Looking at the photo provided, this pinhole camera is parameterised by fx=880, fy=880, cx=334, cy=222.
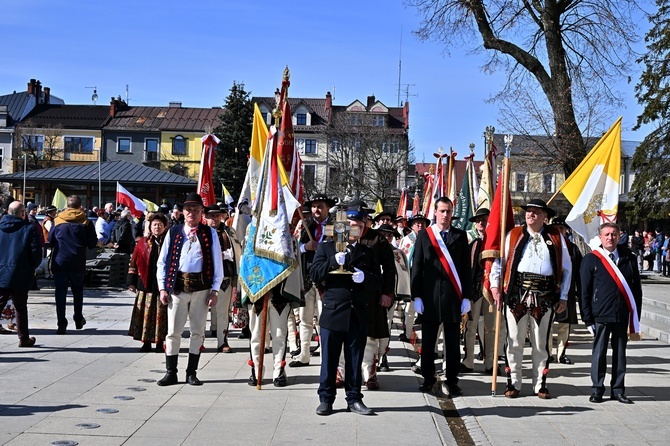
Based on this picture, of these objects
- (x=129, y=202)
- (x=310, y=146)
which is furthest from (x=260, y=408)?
(x=310, y=146)

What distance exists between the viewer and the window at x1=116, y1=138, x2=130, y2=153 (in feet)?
270

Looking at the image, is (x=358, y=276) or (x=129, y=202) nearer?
(x=358, y=276)

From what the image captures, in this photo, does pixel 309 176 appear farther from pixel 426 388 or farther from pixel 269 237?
pixel 426 388

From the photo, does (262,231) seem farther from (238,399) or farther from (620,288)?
(620,288)

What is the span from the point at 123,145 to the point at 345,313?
7711 centimetres

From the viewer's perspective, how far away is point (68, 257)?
13.1m

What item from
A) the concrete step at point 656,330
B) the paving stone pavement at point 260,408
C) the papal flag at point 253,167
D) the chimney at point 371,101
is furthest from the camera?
the chimney at point 371,101

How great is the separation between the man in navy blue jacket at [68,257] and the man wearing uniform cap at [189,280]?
421 cm

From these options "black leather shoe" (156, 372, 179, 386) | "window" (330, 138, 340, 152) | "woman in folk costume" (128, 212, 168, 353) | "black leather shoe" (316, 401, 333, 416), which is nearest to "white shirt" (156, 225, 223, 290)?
"black leather shoe" (156, 372, 179, 386)

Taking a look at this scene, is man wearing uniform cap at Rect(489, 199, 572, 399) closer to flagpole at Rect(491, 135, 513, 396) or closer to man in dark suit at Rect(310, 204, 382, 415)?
flagpole at Rect(491, 135, 513, 396)

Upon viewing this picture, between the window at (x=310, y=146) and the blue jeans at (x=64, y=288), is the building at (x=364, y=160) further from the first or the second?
the blue jeans at (x=64, y=288)

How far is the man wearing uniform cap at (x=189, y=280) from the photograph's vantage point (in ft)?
30.8

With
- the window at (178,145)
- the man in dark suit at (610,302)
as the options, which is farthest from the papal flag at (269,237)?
the window at (178,145)

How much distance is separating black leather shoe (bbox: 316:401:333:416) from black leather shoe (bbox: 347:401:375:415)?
0.73 ft
